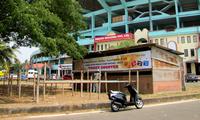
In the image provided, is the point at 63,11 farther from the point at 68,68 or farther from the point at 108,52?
the point at 68,68

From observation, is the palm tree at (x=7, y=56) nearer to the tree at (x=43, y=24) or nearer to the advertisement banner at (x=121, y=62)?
the tree at (x=43, y=24)

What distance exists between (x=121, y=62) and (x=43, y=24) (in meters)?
8.22

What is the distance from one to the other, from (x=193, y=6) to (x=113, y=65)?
2359 inches

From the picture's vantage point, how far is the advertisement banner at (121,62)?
75.6 ft

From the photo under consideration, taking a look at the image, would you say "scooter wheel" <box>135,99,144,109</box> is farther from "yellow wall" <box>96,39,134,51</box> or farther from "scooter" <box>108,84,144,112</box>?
"yellow wall" <box>96,39,134,51</box>

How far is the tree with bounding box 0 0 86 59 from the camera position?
608 inches

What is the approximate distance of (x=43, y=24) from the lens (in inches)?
717

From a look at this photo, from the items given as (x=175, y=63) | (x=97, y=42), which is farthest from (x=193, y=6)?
(x=175, y=63)

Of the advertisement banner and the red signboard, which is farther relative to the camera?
the red signboard

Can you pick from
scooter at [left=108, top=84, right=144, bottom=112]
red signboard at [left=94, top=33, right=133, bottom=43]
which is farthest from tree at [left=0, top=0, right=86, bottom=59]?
red signboard at [left=94, top=33, right=133, bottom=43]

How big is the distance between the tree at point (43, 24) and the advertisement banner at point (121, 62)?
2244 mm

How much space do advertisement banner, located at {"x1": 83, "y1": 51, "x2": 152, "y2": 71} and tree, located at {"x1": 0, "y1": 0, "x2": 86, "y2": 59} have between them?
224 centimetres

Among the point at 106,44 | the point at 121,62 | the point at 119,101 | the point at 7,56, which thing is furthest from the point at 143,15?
the point at 119,101

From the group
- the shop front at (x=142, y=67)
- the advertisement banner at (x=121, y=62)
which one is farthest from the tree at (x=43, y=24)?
the shop front at (x=142, y=67)
